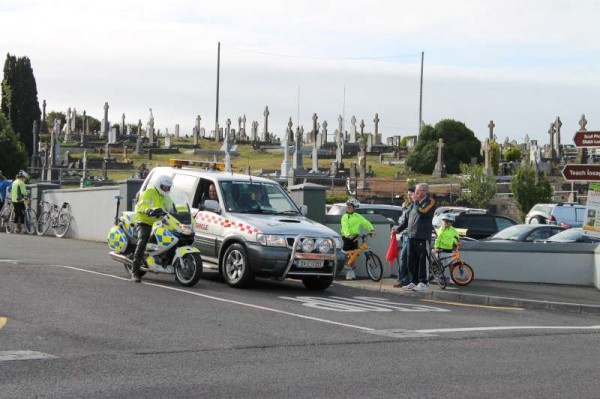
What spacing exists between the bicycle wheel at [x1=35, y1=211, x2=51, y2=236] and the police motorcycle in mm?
12190

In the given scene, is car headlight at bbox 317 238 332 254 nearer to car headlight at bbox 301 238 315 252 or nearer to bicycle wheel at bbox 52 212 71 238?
car headlight at bbox 301 238 315 252

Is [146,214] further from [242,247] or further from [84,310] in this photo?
[84,310]

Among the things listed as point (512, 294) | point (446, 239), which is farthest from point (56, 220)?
point (512, 294)

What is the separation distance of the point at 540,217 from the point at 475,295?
22.3m

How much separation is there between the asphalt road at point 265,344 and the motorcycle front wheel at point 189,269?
0.22 metres

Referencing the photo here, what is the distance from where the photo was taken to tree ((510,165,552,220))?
48747mm

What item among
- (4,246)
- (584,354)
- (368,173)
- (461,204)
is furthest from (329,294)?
(368,173)

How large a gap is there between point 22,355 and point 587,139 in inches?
527

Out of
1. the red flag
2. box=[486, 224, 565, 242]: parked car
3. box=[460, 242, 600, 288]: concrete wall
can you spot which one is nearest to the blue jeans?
the red flag

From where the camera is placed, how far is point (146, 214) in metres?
15.7

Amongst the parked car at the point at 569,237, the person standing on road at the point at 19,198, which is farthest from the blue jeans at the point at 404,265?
the person standing on road at the point at 19,198

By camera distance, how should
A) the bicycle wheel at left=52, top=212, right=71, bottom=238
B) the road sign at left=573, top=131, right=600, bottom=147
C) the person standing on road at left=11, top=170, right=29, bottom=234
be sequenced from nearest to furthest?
1. the road sign at left=573, top=131, right=600, bottom=147
2. the bicycle wheel at left=52, top=212, right=71, bottom=238
3. the person standing on road at left=11, top=170, right=29, bottom=234

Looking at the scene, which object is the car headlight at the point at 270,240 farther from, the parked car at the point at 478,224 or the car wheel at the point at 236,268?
the parked car at the point at 478,224

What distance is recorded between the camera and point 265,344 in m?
10.3
